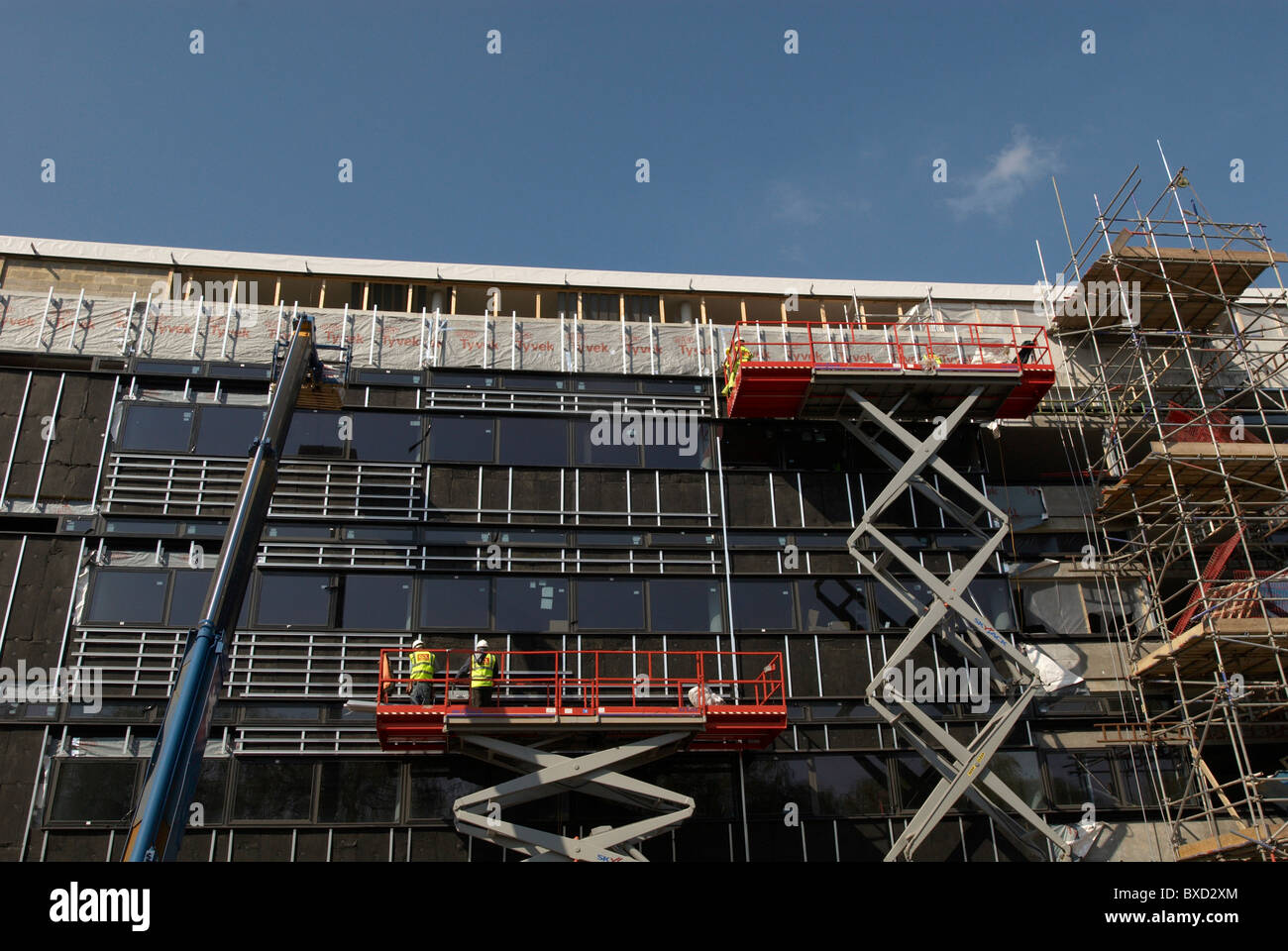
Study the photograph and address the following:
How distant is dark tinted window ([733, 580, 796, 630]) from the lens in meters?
21.6

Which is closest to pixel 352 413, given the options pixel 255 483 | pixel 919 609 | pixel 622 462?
pixel 622 462

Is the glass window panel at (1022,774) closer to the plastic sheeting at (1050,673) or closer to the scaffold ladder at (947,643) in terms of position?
the scaffold ladder at (947,643)

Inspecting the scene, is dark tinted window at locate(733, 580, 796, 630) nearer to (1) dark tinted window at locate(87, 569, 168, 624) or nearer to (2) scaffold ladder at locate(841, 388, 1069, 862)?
(2) scaffold ladder at locate(841, 388, 1069, 862)

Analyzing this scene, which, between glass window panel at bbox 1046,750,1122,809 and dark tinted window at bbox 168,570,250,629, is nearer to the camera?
dark tinted window at bbox 168,570,250,629

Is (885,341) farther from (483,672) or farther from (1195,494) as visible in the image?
(483,672)

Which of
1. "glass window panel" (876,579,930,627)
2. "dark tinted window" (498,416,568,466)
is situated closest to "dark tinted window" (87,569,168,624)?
"dark tinted window" (498,416,568,466)

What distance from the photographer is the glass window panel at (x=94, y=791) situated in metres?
18.6

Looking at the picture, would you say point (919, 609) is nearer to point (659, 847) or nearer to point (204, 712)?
point (659, 847)

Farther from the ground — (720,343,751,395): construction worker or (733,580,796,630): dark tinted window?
(720,343,751,395): construction worker

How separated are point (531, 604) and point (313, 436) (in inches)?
236

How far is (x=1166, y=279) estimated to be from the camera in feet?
82.5

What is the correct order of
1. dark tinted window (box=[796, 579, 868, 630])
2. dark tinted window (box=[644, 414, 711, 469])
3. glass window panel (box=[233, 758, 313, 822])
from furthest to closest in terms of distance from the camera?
1. dark tinted window (box=[644, 414, 711, 469])
2. dark tinted window (box=[796, 579, 868, 630])
3. glass window panel (box=[233, 758, 313, 822])

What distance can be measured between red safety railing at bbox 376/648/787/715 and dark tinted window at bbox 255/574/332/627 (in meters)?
1.76

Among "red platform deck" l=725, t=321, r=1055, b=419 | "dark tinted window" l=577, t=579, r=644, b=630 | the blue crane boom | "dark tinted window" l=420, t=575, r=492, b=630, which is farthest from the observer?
"red platform deck" l=725, t=321, r=1055, b=419
